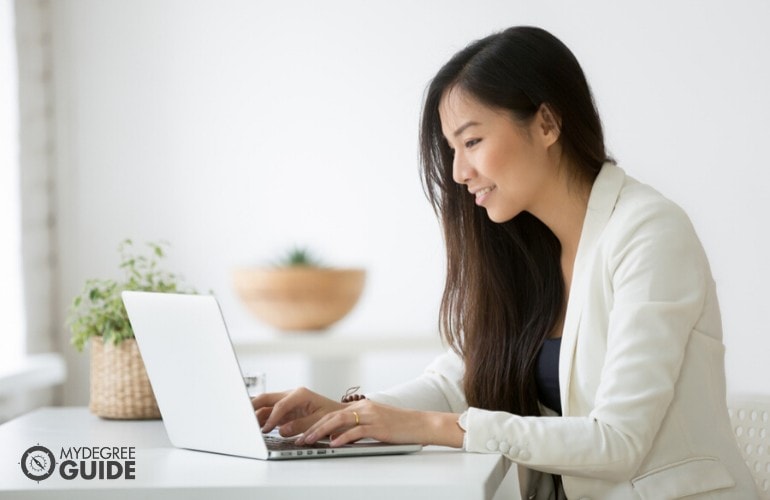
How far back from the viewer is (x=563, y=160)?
1828 mm

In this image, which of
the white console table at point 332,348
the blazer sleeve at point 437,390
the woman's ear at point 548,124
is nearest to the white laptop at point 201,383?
the blazer sleeve at point 437,390

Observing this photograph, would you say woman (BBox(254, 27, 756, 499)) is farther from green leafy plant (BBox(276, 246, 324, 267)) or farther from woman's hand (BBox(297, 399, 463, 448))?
green leafy plant (BBox(276, 246, 324, 267))

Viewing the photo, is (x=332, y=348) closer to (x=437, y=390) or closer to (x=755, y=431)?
(x=437, y=390)

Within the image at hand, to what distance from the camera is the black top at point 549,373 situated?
186 cm

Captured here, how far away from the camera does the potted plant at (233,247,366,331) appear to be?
9.58 feet

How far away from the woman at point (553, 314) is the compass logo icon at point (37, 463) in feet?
1.05

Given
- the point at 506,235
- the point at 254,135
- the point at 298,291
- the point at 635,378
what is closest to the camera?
the point at 635,378

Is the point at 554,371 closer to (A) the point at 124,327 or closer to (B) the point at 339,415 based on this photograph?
(B) the point at 339,415

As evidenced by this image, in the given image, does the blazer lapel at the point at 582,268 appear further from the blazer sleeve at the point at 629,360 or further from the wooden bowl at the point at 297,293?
the wooden bowl at the point at 297,293

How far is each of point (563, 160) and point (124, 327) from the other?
0.88 m

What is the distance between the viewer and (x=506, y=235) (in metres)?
2.01

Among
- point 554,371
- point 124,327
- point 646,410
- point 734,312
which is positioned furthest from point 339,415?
point 734,312

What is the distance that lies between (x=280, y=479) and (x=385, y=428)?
255mm

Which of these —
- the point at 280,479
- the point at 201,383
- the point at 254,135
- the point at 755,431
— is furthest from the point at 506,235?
the point at 254,135
